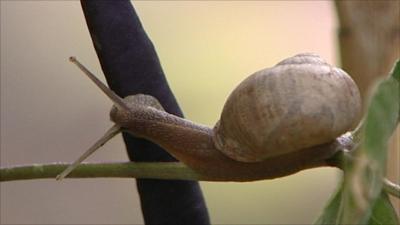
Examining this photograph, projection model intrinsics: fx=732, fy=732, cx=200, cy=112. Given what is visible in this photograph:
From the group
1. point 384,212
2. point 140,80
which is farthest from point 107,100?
point 384,212

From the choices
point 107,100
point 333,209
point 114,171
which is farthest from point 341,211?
point 107,100

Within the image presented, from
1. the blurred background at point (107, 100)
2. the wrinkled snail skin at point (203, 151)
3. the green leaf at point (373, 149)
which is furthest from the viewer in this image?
the blurred background at point (107, 100)

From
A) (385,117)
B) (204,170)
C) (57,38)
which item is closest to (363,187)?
(385,117)

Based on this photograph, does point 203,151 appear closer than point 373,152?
No

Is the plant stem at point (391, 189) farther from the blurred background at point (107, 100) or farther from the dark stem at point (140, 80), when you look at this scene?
the blurred background at point (107, 100)

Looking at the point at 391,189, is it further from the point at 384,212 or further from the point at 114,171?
the point at 114,171

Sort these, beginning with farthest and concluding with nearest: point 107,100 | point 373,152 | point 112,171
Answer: point 107,100 < point 112,171 < point 373,152

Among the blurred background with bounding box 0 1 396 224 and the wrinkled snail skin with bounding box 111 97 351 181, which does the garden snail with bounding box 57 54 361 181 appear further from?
the blurred background with bounding box 0 1 396 224

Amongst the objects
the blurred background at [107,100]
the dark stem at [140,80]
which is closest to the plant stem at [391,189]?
the dark stem at [140,80]

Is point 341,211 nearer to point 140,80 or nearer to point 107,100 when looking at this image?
point 140,80

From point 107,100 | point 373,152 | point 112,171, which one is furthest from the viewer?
point 107,100
